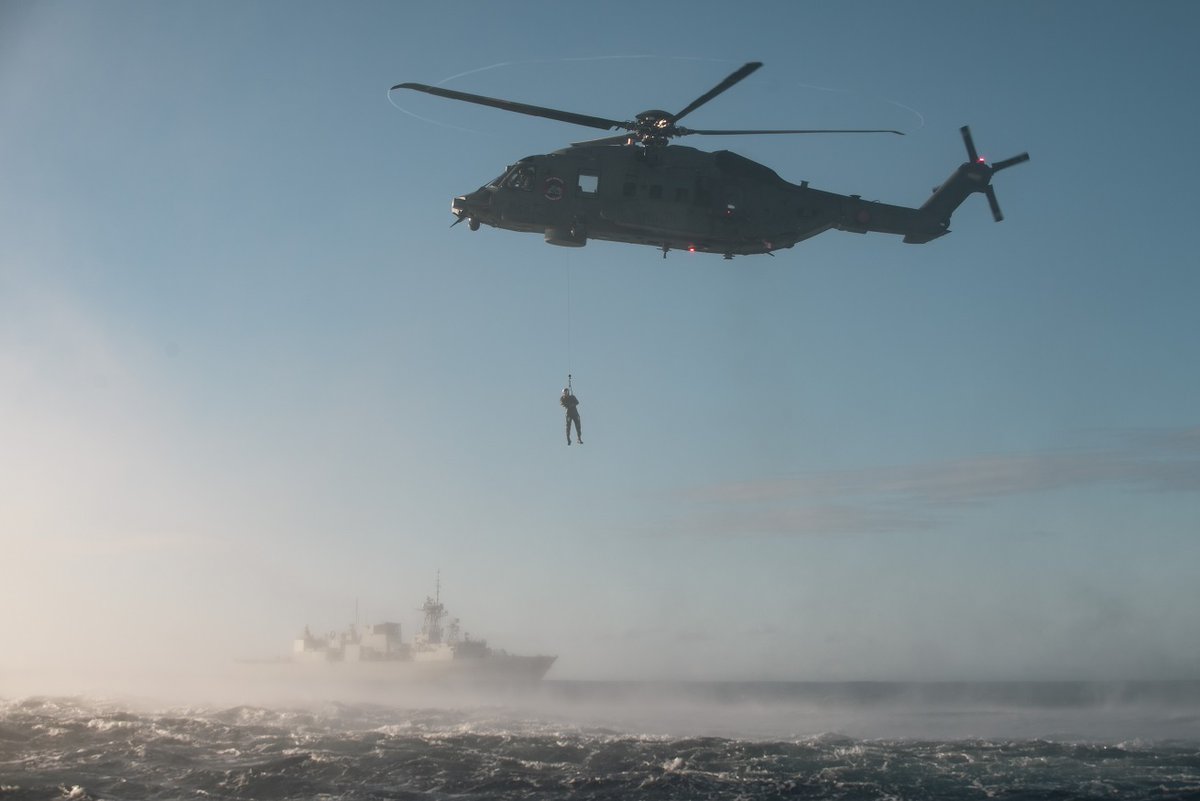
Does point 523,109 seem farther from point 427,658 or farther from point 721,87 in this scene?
point 427,658

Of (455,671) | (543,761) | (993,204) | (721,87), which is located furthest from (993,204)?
(455,671)

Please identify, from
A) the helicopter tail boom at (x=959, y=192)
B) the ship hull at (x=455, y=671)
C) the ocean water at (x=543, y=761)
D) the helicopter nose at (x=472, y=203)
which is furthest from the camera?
the ship hull at (x=455, y=671)

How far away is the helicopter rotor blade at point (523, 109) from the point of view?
24.6 m

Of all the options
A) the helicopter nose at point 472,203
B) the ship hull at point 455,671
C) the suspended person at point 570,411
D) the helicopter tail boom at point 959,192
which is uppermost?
the helicopter tail boom at point 959,192

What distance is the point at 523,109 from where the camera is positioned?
26.0 meters

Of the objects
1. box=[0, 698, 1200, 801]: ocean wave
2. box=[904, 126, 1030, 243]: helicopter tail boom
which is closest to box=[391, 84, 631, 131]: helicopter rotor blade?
box=[904, 126, 1030, 243]: helicopter tail boom

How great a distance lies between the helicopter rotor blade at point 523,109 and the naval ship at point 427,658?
75.6 meters

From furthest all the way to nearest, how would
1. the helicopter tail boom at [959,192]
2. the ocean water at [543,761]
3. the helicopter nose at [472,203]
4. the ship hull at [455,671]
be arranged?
the ship hull at [455,671], the helicopter tail boom at [959,192], the helicopter nose at [472,203], the ocean water at [543,761]

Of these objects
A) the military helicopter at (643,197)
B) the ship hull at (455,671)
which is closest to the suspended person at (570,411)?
the military helicopter at (643,197)

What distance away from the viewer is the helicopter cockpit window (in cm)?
2878

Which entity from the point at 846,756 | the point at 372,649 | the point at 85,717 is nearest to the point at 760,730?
the point at 846,756

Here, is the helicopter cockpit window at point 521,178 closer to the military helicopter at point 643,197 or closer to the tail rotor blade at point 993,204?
the military helicopter at point 643,197

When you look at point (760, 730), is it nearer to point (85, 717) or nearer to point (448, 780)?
point (448, 780)

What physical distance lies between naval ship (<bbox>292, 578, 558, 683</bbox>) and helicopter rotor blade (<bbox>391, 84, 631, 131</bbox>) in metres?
75.6
